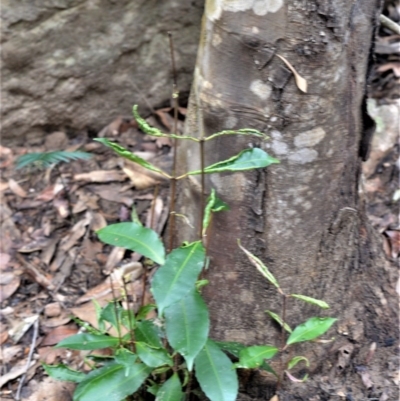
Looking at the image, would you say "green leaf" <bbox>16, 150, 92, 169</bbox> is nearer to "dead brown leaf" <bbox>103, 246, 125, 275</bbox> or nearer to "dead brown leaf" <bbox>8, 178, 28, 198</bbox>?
"dead brown leaf" <bbox>8, 178, 28, 198</bbox>

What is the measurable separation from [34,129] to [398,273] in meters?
1.64

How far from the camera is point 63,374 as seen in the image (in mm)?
1581

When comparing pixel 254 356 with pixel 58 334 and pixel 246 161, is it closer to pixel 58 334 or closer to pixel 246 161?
pixel 246 161

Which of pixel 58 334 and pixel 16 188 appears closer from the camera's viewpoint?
pixel 58 334

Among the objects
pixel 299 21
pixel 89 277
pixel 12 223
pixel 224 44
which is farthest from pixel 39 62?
pixel 299 21

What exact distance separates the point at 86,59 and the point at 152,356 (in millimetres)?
1488

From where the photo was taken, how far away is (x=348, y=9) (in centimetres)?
129

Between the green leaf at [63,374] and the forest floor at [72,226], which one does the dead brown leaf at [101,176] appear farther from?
the green leaf at [63,374]

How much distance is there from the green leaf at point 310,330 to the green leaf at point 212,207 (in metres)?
0.35

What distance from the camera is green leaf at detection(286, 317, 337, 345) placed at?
144 cm

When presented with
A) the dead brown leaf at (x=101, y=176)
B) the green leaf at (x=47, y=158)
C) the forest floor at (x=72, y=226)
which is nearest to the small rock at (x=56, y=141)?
the forest floor at (x=72, y=226)

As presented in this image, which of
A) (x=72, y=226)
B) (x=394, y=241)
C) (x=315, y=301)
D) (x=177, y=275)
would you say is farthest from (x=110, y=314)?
(x=394, y=241)

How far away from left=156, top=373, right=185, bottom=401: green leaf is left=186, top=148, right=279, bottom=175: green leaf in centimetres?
56

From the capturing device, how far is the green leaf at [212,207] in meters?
1.36
